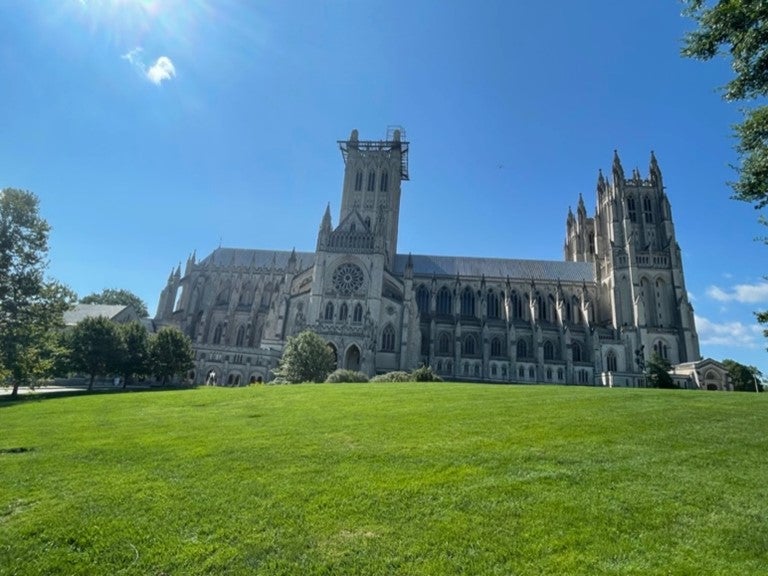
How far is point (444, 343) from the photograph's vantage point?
196 feet

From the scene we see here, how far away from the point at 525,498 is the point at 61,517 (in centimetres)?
777

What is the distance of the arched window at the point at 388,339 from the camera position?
1983 inches

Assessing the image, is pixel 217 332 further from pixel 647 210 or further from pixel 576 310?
pixel 647 210

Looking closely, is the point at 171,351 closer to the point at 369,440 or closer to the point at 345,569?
the point at 369,440

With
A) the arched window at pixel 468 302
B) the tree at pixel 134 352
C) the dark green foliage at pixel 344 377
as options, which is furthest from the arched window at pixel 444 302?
the tree at pixel 134 352

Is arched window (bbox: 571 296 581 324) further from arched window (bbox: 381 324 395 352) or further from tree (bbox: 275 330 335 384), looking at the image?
tree (bbox: 275 330 335 384)

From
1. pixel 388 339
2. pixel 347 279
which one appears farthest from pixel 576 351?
pixel 347 279

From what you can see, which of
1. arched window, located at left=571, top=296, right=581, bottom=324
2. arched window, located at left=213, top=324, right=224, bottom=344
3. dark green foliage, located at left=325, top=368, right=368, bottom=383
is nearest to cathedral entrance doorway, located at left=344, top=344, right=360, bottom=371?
dark green foliage, located at left=325, top=368, right=368, bottom=383

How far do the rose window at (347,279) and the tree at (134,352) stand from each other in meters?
21.7

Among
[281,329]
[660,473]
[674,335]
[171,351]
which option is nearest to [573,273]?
[674,335]

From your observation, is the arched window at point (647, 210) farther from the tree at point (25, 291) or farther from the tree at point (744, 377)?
the tree at point (25, 291)

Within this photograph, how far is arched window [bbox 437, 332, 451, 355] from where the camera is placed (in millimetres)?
59166

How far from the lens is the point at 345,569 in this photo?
17.4 ft

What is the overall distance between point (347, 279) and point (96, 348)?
26.9 m
